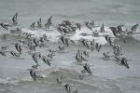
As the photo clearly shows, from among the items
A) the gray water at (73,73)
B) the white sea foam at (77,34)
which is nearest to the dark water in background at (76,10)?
the gray water at (73,73)

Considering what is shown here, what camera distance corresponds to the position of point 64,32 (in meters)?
16.3

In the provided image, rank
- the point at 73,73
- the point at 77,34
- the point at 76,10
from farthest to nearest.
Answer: the point at 76,10 < the point at 77,34 < the point at 73,73

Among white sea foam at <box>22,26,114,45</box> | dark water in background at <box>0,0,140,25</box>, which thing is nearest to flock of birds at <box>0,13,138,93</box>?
white sea foam at <box>22,26,114,45</box>

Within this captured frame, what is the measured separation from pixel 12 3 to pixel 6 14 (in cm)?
251

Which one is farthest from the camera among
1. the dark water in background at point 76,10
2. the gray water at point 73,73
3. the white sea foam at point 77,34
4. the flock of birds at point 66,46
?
the dark water in background at point 76,10

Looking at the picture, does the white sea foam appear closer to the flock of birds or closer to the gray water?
the flock of birds

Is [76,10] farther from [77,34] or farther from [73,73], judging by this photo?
[73,73]

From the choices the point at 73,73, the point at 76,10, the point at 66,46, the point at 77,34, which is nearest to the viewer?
the point at 73,73

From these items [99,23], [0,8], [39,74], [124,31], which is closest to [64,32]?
[124,31]

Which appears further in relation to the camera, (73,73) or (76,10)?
(76,10)

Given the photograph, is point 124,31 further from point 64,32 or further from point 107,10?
point 107,10

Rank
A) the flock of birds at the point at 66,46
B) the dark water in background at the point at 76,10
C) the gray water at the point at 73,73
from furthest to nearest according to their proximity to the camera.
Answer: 1. the dark water in background at the point at 76,10
2. the flock of birds at the point at 66,46
3. the gray water at the point at 73,73

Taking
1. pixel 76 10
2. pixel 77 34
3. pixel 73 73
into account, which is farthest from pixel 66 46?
pixel 76 10

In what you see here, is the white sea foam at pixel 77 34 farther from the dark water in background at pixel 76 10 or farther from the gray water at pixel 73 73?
the dark water in background at pixel 76 10
